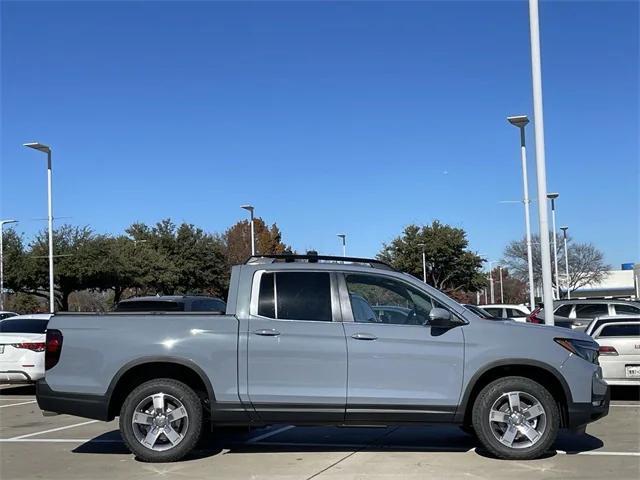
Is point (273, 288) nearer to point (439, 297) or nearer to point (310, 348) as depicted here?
point (310, 348)

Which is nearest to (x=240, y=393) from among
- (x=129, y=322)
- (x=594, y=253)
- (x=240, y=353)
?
(x=240, y=353)

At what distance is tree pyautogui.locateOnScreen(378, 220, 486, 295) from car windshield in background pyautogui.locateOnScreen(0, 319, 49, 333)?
40.8 m

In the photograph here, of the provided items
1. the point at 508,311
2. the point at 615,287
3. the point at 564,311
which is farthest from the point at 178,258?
the point at 615,287

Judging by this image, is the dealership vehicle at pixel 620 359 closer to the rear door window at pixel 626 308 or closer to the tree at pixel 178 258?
the rear door window at pixel 626 308

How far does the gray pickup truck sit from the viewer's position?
7.07 meters

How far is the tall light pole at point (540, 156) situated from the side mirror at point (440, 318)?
18.0ft

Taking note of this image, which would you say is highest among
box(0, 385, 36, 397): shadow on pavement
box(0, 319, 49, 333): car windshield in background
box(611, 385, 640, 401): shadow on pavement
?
box(0, 319, 49, 333): car windshield in background

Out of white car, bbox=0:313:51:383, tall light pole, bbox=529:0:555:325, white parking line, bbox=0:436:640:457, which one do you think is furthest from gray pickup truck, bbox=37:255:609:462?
white car, bbox=0:313:51:383

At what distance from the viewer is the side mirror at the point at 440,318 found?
22.9 ft

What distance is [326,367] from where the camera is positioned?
279 inches

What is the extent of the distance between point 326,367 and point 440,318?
1.24 m

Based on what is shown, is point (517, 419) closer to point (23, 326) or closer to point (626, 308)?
point (23, 326)

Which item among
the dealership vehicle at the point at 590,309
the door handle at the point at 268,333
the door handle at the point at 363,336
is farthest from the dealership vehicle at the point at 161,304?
the dealership vehicle at the point at 590,309

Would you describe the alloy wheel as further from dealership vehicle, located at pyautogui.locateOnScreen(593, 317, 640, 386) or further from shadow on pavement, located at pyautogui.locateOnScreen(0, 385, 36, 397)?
shadow on pavement, located at pyautogui.locateOnScreen(0, 385, 36, 397)
